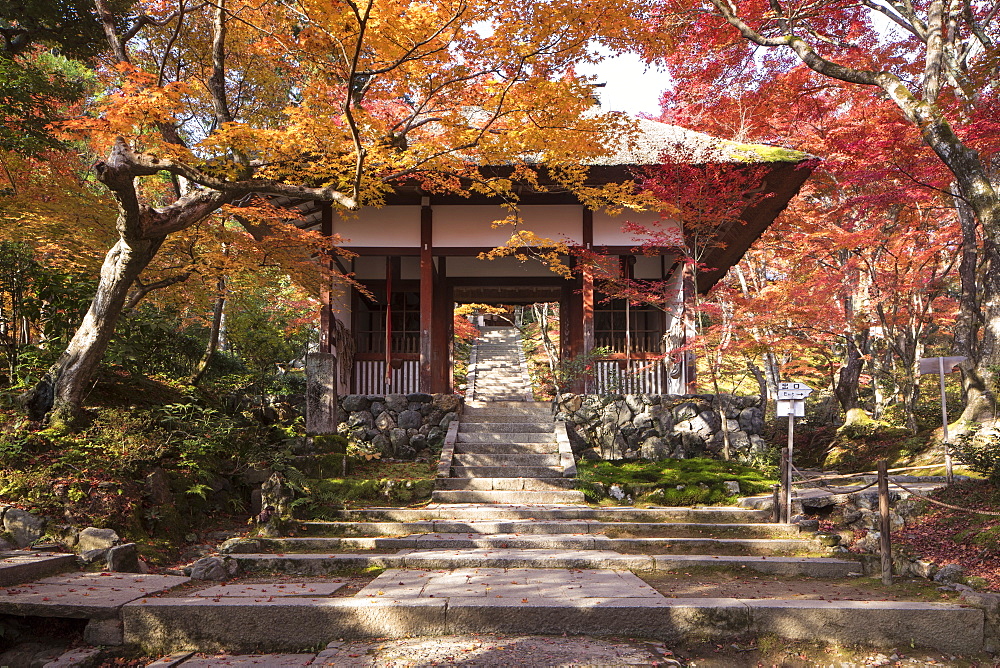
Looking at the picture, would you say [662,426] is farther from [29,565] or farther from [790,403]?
[29,565]

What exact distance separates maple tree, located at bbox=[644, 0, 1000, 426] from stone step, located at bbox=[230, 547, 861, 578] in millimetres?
3762

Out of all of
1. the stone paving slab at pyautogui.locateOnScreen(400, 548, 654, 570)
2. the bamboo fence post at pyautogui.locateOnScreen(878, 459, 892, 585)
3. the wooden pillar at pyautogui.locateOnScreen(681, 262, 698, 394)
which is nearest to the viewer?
the bamboo fence post at pyautogui.locateOnScreen(878, 459, 892, 585)

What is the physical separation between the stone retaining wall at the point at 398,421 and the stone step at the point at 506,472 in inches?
53.2

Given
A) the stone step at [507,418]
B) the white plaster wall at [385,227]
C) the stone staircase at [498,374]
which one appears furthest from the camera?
the stone staircase at [498,374]

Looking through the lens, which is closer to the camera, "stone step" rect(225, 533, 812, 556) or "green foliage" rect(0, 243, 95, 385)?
"stone step" rect(225, 533, 812, 556)

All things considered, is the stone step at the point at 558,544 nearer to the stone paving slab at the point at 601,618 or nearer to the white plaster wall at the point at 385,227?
the stone paving slab at the point at 601,618

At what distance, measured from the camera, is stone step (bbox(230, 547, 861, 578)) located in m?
6.21

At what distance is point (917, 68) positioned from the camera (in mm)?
10875

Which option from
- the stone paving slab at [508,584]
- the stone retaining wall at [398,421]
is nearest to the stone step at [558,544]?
the stone paving slab at [508,584]

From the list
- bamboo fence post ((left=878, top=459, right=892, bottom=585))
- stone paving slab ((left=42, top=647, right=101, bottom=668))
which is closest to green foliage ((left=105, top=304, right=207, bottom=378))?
stone paving slab ((left=42, top=647, right=101, bottom=668))

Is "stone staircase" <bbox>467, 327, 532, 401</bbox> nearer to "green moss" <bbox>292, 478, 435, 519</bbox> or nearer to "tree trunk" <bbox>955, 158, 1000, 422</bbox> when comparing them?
"green moss" <bbox>292, 478, 435, 519</bbox>

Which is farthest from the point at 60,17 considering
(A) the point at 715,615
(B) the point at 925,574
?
(B) the point at 925,574

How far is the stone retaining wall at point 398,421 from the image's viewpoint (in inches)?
426

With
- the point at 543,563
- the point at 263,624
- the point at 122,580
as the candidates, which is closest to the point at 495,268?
the point at 543,563
